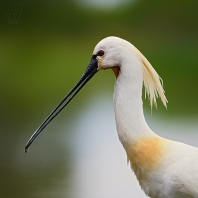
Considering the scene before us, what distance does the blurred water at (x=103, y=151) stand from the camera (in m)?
4.22

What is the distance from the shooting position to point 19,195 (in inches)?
160

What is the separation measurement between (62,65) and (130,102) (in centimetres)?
781

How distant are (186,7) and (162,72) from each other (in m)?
5.06

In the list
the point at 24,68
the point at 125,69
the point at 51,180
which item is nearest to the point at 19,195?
the point at 51,180

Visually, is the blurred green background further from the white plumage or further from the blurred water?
the white plumage

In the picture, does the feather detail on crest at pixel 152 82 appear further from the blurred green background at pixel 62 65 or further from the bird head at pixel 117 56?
the blurred green background at pixel 62 65

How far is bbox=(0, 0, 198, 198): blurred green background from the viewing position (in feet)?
15.7

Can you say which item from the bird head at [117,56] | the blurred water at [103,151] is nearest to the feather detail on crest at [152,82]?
the bird head at [117,56]

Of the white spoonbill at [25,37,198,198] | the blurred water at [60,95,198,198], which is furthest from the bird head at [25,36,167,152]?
the blurred water at [60,95,198,198]

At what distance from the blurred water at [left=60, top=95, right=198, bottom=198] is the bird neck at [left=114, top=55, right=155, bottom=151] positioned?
1240 mm

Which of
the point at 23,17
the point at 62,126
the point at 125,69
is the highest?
the point at 23,17

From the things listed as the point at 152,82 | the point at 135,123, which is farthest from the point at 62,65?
the point at 135,123

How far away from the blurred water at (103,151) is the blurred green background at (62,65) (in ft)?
0.27

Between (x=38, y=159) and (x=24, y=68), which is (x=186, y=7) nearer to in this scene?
(x=24, y=68)
